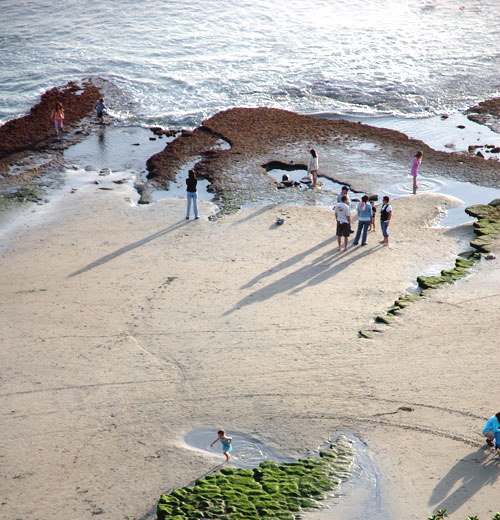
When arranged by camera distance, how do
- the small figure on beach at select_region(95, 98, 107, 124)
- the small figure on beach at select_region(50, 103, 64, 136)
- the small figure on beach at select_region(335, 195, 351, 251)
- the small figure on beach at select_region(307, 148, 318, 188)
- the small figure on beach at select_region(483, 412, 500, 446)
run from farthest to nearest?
the small figure on beach at select_region(95, 98, 107, 124), the small figure on beach at select_region(50, 103, 64, 136), the small figure on beach at select_region(307, 148, 318, 188), the small figure on beach at select_region(335, 195, 351, 251), the small figure on beach at select_region(483, 412, 500, 446)

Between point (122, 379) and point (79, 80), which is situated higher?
point (79, 80)

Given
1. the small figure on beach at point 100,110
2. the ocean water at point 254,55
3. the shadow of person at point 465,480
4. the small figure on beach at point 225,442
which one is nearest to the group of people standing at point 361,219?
the shadow of person at point 465,480

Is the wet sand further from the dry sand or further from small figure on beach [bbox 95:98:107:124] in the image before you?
small figure on beach [bbox 95:98:107:124]

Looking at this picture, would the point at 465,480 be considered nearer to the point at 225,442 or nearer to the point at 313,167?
the point at 225,442

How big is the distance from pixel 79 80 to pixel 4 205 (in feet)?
52.9

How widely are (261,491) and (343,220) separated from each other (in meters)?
11.0

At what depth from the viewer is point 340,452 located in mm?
15000

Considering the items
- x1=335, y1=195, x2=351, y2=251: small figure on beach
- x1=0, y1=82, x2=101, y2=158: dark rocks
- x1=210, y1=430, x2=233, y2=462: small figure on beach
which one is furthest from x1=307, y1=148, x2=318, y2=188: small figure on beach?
x1=210, y1=430, x2=233, y2=462: small figure on beach

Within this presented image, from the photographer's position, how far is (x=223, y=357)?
18000mm

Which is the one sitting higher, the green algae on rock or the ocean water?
the ocean water

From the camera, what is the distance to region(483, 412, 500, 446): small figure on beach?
14680 mm

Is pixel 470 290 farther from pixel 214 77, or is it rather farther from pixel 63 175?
pixel 214 77

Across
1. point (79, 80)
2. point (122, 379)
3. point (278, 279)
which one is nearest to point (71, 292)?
point (122, 379)

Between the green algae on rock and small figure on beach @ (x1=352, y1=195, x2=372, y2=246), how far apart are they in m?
10.0
